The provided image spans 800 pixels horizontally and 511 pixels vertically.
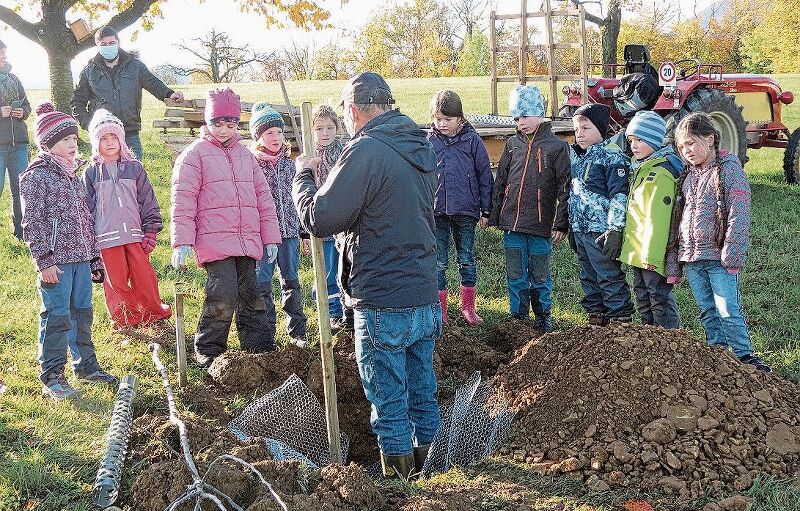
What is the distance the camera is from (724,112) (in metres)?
10.2

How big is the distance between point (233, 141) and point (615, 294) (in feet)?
9.89

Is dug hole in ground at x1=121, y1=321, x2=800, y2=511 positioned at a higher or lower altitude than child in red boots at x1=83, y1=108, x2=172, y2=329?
lower

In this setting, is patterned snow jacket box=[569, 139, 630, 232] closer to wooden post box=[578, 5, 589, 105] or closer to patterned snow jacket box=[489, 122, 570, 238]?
patterned snow jacket box=[489, 122, 570, 238]

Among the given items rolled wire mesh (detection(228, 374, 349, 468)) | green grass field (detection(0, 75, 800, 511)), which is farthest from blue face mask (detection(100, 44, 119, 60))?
rolled wire mesh (detection(228, 374, 349, 468))

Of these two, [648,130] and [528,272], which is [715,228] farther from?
[528,272]

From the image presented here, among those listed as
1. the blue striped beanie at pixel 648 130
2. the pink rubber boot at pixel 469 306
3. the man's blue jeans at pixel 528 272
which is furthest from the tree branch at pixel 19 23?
the blue striped beanie at pixel 648 130

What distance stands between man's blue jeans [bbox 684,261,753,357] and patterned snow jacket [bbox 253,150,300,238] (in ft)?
9.52

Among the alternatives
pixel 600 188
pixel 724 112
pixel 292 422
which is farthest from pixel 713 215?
pixel 724 112

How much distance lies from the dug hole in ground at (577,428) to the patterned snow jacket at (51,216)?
43.9 inches

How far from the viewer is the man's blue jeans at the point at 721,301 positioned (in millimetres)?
4922

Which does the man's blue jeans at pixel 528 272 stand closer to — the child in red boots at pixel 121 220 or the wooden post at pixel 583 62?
the child in red boots at pixel 121 220

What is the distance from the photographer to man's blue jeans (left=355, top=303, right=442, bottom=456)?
148 inches

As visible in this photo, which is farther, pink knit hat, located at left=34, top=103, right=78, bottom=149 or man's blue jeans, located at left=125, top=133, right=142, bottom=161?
man's blue jeans, located at left=125, top=133, right=142, bottom=161

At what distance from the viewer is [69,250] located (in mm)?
4746
